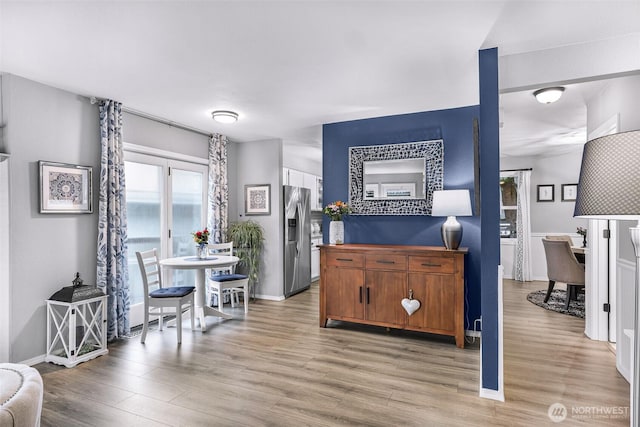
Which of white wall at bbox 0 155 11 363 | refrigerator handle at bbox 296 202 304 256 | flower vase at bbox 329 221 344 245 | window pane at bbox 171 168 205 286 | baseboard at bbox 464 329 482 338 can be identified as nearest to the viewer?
white wall at bbox 0 155 11 363

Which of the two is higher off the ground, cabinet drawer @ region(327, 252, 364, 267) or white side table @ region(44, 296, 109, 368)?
cabinet drawer @ region(327, 252, 364, 267)

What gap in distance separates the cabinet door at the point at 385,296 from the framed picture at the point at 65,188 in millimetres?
3059

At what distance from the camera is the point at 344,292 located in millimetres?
4000

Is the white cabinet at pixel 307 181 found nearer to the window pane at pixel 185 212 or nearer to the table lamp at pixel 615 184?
the window pane at pixel 185 212

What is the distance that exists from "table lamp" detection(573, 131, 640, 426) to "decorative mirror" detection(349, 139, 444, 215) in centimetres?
285

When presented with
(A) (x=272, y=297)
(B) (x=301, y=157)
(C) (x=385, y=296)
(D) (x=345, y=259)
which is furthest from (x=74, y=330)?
(B) (x=301, y=157)

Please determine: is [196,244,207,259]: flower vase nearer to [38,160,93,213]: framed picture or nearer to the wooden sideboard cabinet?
[38,160,93,213]: framed picture

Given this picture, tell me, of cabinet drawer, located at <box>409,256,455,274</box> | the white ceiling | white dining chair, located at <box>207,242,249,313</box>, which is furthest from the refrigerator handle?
cabinet drawer, located at <box>409,256,455,274</box>

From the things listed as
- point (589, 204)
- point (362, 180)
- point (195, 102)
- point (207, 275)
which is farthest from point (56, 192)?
point (589, 204)

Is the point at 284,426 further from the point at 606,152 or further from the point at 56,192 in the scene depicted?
the point at 56,192

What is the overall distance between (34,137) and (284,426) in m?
3.26

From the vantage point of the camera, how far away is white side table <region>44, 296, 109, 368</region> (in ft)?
10.1

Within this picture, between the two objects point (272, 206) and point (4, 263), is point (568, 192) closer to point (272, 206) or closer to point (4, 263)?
point (272, 206)

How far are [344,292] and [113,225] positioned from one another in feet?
8.56
